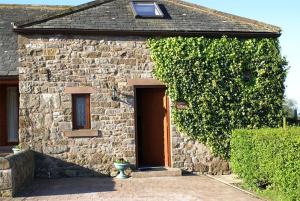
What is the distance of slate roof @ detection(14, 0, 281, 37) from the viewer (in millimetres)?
12867

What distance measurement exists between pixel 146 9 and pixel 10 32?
5307mm

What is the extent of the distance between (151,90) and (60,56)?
2879mm

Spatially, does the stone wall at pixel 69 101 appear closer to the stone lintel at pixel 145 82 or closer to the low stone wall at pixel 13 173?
the stone lintel at pixel 145 82

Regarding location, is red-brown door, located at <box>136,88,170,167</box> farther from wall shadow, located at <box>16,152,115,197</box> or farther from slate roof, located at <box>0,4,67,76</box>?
slate roof, located at <box>0,4,67,76</box>

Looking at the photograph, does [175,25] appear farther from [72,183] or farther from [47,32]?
[72,183]

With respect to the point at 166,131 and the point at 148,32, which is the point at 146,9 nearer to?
the point at 148,32

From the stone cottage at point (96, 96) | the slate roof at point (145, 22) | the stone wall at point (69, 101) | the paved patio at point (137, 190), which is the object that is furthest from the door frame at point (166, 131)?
the slate roof at point (145, 22)

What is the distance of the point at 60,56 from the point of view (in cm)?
1280

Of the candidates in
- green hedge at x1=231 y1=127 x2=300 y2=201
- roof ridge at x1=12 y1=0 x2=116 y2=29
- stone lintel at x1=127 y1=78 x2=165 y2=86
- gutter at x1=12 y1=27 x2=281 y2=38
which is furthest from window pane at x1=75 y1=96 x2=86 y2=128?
green hedge at x1=231 y1=127 x2=300 y2=201

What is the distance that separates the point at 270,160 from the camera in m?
9.15

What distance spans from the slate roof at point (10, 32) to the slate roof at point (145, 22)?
2.64 m

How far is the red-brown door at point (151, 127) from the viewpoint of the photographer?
13516mm

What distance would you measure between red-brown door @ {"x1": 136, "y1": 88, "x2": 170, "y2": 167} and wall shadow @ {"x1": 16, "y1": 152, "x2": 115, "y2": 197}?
5.04ft

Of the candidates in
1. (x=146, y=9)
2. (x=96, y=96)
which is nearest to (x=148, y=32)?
(x=146, y=9)
